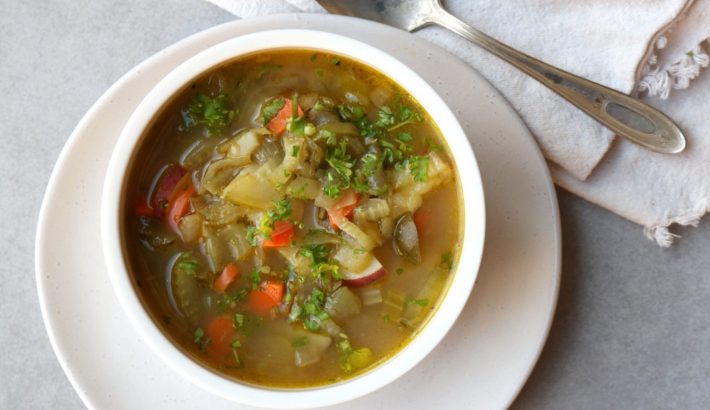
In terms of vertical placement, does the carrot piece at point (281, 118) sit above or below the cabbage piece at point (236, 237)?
above

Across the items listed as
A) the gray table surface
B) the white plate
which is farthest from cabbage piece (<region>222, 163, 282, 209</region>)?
the gray table surface

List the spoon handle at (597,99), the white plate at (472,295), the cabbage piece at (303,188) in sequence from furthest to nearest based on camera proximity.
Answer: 1. the spoon handle at (597,99)
2. the white plate at (472,295)
3. the cabbage piece at (303,188)

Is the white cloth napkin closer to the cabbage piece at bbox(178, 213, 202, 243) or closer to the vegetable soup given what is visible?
the vegetable soup

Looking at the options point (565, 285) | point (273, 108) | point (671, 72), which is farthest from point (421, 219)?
point (671, 72)

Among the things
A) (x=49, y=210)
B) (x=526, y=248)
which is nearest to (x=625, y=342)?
(x=526, y=248)

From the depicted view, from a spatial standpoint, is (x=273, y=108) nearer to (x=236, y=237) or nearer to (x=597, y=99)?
(x=236, y=237)

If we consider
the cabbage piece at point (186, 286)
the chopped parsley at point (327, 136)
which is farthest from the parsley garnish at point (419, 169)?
the cabbage piece at point (186, 286)

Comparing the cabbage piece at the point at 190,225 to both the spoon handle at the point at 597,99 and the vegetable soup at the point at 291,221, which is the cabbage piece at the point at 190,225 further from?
the spoon handle at the point at 597,99
